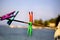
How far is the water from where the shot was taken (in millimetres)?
3035

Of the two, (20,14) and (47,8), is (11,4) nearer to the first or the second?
(20,14)

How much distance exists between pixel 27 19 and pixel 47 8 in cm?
31

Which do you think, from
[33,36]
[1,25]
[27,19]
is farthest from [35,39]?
[1,25]

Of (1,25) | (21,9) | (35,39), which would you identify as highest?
(21,9)

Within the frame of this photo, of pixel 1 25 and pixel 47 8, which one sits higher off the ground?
pixel 47 8

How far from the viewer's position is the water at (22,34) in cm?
304

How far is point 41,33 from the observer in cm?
304

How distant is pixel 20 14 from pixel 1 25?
295mm

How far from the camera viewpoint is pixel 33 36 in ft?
9.99

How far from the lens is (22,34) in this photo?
3.07 m

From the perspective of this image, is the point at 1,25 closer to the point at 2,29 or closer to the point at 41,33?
the point at 2,29

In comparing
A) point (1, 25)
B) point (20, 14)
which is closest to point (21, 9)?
point (20, 14)

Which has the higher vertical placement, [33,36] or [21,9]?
[21,9]

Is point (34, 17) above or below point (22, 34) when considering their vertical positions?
above
